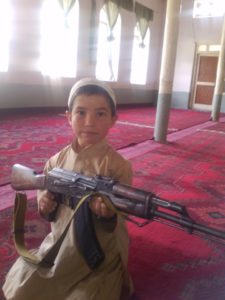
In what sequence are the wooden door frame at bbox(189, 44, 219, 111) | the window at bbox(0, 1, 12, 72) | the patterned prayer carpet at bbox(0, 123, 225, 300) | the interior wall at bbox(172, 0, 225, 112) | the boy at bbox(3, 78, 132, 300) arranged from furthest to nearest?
1. the wooden door frame at bbox(189, 44, 219, 111)
2. the interior wall at bbox(172, 0, 225, 112)
3. the window at bbox(0, 1, 12, 72)
4. the patterned prayer carpet at bbox(0, 123, 225, 300)
5. the boy at bbox(3, 78, 132, 300)

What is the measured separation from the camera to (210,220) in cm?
220

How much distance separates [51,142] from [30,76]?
148 inches

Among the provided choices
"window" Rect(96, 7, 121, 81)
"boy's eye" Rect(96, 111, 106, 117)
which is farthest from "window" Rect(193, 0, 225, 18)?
"boy's eye" Rect(96, 111, 106, 117)

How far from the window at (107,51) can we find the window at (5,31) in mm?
3330

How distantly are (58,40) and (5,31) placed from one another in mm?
1586

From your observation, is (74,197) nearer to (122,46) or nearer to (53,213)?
(53,213)

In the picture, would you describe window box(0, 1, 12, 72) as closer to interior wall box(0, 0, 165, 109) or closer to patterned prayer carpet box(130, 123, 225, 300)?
interior wall box(0, 0, 165, 109)

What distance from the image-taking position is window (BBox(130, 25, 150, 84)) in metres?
11.8

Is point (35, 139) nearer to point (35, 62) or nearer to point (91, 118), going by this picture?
point (91, 118)

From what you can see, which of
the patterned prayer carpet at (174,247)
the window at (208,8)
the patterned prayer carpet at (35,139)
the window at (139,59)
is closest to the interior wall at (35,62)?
the window at (139,59)

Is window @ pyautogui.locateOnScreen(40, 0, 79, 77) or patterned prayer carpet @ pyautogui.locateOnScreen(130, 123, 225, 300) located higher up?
window @ pyautogui.locateOnScreen(40, 0, 79, 77)

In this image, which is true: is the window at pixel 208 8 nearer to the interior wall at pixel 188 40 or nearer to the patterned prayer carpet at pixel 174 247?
the interior wall at pixel 188 40

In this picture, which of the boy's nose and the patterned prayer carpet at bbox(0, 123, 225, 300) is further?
the patterned prayer carpet at bbox(0, 123, 225, 300)

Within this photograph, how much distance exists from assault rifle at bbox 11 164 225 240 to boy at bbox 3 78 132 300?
66mm
